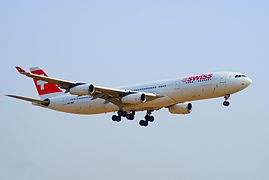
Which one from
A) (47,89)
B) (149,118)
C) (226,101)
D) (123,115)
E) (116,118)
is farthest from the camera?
(47,89)

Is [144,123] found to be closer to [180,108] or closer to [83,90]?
[180,108]

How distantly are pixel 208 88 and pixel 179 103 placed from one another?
794 cm

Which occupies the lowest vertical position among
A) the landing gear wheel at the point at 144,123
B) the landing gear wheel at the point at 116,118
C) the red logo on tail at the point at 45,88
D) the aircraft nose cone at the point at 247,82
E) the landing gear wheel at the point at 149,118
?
the landing gear wheel at the point at 116,118

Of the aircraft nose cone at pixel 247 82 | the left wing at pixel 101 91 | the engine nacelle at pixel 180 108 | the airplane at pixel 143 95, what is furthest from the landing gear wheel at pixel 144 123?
the aircraft nose cone at pixel 247 82

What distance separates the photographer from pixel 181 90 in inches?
2899

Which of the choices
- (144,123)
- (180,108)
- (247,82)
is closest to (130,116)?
(144,123)

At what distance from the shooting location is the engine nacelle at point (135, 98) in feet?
246

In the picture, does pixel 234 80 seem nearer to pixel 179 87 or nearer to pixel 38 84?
pixel 179 87

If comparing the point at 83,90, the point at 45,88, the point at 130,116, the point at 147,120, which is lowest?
the point at 130,116

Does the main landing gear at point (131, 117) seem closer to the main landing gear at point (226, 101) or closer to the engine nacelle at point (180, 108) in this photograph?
the engine nacelle at point (180, 108)

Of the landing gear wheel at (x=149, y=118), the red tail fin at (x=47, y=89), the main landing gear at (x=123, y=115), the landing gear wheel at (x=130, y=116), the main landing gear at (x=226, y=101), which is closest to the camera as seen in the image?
the main landing gear at (x=226, y=101)

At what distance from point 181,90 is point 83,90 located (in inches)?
391

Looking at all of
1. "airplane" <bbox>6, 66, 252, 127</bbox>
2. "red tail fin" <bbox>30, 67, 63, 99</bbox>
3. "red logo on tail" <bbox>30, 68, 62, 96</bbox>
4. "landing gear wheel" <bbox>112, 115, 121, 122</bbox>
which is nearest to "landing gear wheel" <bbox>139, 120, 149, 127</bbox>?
"airplane" <bbox>6, 66, 252, 127</bbox>

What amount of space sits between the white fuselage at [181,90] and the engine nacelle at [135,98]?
3.87 ft
